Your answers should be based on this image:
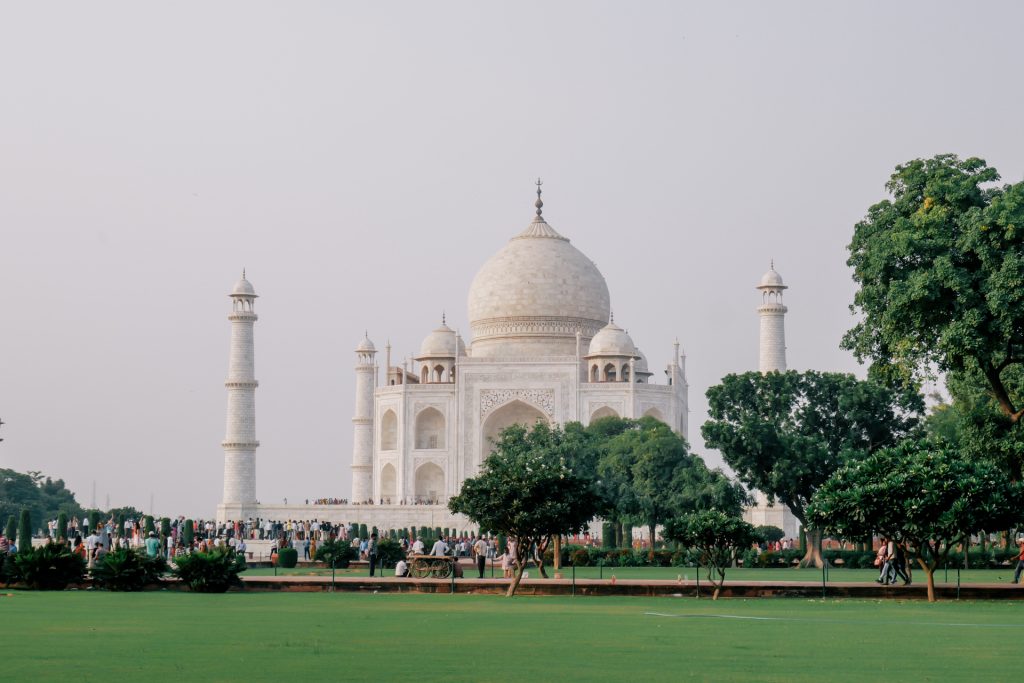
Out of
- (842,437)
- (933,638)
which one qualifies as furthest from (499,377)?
(933,638)

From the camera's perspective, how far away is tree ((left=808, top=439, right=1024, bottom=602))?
1802 centimetres

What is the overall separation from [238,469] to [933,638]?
3948 centimetres

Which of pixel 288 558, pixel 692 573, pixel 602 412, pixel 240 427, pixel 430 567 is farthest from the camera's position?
pixel 602 412

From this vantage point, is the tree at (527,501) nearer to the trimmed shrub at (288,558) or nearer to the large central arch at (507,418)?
the trimmed shrub at (288,558)

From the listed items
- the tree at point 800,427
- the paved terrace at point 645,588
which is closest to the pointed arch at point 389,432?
the tree at point 800,427

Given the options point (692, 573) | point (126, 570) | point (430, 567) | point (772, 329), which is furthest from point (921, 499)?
point (772, 329)

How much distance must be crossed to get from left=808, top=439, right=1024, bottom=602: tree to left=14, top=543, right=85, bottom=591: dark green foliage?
10104 millimetres

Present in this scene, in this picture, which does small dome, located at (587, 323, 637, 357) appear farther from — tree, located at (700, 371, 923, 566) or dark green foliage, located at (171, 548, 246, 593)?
dark green foliage, located at (171, 548, 246, 593)

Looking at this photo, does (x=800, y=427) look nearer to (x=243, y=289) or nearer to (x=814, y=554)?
(x=814, y=554)

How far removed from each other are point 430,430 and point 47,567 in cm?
3583

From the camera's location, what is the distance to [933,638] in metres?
11.9

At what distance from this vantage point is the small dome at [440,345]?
55.9m

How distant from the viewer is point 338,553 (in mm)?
29344

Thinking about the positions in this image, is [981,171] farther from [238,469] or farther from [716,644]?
[238,469]
